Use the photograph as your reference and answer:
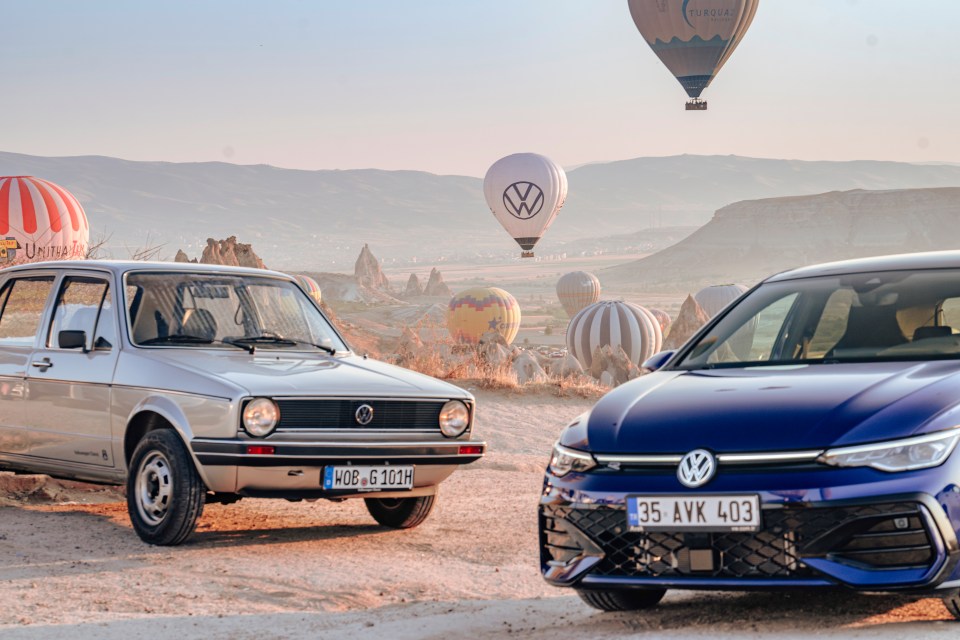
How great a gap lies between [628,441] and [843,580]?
1.00 metres

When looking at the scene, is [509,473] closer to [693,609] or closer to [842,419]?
[693,609]

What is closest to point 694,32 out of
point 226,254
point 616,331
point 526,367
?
point 616,331

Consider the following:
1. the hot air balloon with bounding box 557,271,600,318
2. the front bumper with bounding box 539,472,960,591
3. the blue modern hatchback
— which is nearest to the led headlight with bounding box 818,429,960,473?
the blue modern hatchback

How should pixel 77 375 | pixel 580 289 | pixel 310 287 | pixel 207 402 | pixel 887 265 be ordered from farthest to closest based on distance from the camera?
pixel 580 289 < pixel 310 287 < pixel 77 375 < pixel 207 402 < pixel 887 265

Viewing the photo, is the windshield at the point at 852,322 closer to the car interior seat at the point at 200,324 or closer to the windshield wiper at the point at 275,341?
the windshield wiper at the point at 275,341

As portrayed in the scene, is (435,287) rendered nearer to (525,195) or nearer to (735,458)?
(525,195)

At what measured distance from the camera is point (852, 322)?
6.45 m

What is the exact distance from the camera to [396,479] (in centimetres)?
851

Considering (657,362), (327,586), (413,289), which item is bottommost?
(327,586)

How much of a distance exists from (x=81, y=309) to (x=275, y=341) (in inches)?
53.8

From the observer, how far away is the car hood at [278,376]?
8211 mm

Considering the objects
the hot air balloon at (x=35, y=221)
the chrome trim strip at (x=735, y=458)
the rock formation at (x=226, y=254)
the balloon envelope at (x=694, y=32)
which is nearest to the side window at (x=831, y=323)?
the chrome trim strip at (x=735, y=458)

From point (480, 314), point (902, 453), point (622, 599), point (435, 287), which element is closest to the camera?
point (902, 453)

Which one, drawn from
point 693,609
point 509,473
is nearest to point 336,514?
point 509,473
